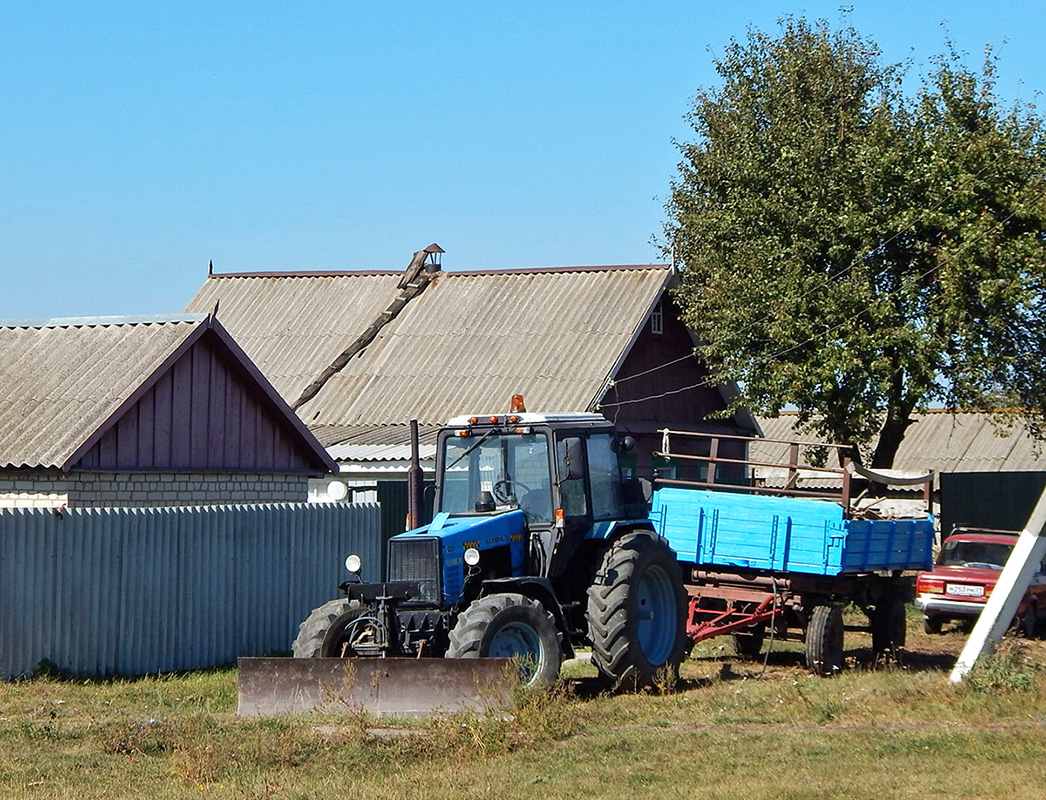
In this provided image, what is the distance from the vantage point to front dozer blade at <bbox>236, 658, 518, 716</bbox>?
1023cm

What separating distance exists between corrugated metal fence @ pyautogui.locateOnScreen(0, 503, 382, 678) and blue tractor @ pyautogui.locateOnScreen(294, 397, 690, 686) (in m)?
3.25

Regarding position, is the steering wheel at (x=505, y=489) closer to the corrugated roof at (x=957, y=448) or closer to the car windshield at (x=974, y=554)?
the car windshield at (x=974, y=554)

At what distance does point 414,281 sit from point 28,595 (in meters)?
16.4

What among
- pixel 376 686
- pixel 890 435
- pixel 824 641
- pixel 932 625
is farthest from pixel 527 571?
pixel 890 435

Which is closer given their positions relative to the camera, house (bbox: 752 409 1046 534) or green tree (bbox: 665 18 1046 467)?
green tree (bbox: 665 18 1046 467)

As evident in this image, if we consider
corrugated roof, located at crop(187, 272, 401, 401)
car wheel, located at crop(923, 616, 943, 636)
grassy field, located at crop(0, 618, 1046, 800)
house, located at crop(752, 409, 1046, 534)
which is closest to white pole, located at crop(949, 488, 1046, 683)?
grassy field, located at crop(0, 618, 1046, 800)

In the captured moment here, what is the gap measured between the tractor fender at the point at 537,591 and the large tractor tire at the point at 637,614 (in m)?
0.24

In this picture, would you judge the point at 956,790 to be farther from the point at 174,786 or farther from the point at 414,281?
the point at 414,281

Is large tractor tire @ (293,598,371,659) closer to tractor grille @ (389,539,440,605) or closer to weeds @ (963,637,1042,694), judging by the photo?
tractor grille @ (389,539,440,605)

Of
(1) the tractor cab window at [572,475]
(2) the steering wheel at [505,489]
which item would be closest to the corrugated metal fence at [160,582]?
(2) the steering wheel at [505,489]

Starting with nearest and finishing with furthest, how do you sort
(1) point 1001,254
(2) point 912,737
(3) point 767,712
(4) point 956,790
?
(4) point 956,790 → (2) point 912,737 → (3) point 767,712 → (1) point 1001,254

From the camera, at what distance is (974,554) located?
63.5 feet

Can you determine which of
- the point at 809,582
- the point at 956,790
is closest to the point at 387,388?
the point at 809,582

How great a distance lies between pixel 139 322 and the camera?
17.3m
